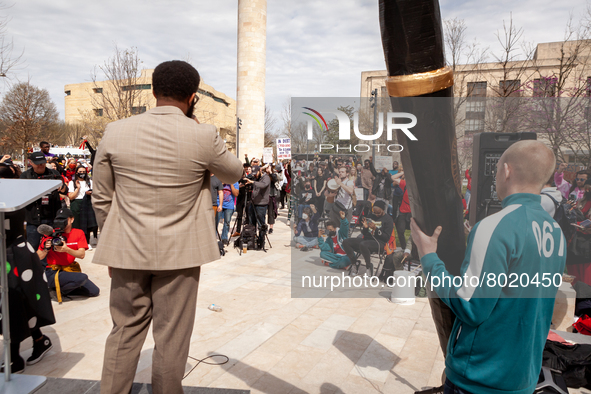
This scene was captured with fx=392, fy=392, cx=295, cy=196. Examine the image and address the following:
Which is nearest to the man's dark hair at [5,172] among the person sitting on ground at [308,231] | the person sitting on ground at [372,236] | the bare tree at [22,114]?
the person sitting on ground at [308,231]

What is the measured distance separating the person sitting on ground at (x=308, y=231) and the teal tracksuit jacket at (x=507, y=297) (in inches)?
76.1

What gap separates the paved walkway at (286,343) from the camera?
345cm

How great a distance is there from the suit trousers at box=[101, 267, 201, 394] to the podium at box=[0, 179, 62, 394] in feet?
4.18

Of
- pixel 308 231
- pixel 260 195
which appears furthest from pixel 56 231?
pixel 260 195

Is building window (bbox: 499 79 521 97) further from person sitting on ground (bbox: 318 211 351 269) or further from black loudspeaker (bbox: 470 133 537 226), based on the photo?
black loudspeaker (bbox: 470 133 537 226)

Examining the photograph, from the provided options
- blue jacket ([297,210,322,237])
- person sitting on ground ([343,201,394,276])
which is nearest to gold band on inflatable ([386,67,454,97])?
person sitting on ground ([343,201,394,276])

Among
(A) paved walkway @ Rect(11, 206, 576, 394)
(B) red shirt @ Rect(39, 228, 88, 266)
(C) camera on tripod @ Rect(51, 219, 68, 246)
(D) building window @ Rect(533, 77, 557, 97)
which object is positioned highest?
(D) building window @ Rect(533, 77, 557, 97)

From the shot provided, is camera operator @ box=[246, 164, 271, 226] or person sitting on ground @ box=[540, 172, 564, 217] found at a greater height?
person sitting on ground @ box=[540, 172, 564, 217]

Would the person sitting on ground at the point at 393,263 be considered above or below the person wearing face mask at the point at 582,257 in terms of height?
below

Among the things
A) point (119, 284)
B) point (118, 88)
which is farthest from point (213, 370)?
point (118, 88)

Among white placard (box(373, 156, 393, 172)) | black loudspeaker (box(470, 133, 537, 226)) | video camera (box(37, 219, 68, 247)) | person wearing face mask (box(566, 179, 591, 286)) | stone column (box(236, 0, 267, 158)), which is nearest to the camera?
black loudspeaker (box(470, 133, 537, 226))

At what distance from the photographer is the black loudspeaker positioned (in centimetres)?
194

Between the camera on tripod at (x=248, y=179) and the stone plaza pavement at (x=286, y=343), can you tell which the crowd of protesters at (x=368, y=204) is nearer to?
the stone plaza pavement at (x=286, y=343)

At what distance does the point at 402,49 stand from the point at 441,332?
56.5 inches
